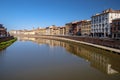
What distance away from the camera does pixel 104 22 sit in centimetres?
5719

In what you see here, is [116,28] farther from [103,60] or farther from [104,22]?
[103,60]

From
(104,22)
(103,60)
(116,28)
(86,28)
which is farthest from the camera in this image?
(86,28)

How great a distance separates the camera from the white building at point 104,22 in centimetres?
5508

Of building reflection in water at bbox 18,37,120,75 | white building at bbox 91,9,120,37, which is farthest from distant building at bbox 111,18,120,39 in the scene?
building reflection in water at bbox 18,37,120,75

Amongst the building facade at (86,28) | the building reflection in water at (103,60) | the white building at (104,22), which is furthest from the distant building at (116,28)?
the building facade at (86,28)

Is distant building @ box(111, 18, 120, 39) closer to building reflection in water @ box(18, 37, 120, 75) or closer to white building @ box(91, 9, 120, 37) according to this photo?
white building @ box(91, 9, 120, 37)

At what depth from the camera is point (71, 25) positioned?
9919 cm

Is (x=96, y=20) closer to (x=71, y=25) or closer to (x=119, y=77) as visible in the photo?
(x=71, y=25)

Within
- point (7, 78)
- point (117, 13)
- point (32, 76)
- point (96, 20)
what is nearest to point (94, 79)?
point (32, 76)

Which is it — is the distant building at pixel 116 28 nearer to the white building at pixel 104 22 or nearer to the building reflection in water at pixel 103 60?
the white building at pixel 104 22

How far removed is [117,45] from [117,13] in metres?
26.0

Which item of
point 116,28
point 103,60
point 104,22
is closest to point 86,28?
point 104,22

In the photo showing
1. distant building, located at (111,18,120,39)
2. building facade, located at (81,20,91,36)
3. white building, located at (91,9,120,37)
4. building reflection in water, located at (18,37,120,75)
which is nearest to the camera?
building reflection in water, located at (18,37,120,75)

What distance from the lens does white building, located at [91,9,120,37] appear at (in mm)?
55078
